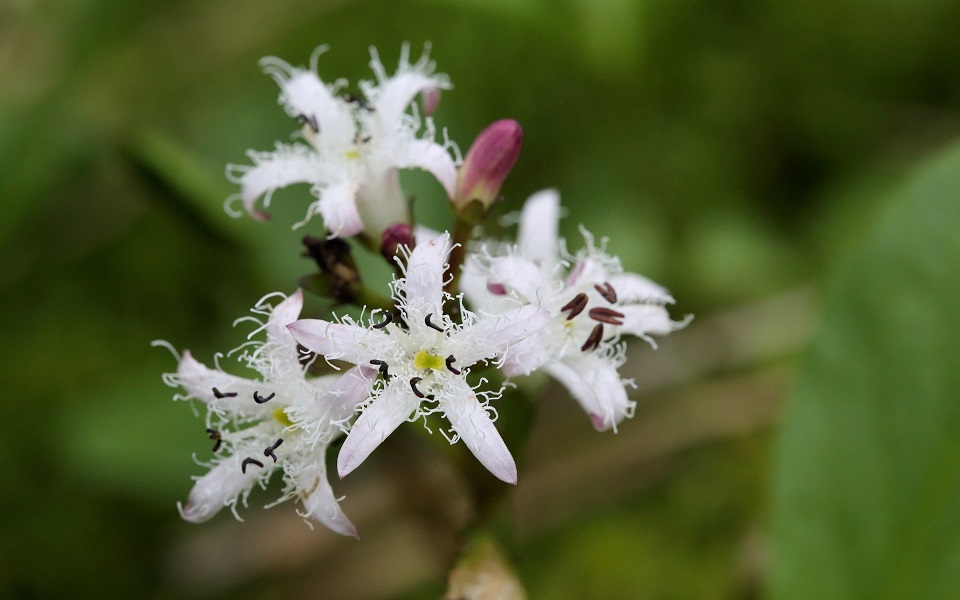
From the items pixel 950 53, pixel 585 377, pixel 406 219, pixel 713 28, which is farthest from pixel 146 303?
pixel 950 53

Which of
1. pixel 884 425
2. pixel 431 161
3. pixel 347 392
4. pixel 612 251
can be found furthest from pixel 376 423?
pixel 612 251

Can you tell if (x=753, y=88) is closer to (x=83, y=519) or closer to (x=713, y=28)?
(x=713, y=28)

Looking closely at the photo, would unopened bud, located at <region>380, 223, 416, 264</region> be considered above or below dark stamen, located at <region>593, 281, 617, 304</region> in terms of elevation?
above

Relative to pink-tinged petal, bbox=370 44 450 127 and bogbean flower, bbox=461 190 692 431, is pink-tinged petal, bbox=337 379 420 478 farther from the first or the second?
pink-tinged petal, bbox=370 44 450 127

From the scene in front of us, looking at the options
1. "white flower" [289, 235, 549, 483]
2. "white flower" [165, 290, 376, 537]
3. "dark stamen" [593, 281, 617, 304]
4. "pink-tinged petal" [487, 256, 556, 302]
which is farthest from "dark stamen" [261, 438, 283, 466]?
"dark stamen" [593, 281, 617, 304]

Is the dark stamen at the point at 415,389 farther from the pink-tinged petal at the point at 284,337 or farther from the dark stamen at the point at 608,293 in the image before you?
the dark stamen at the point at 608,293
